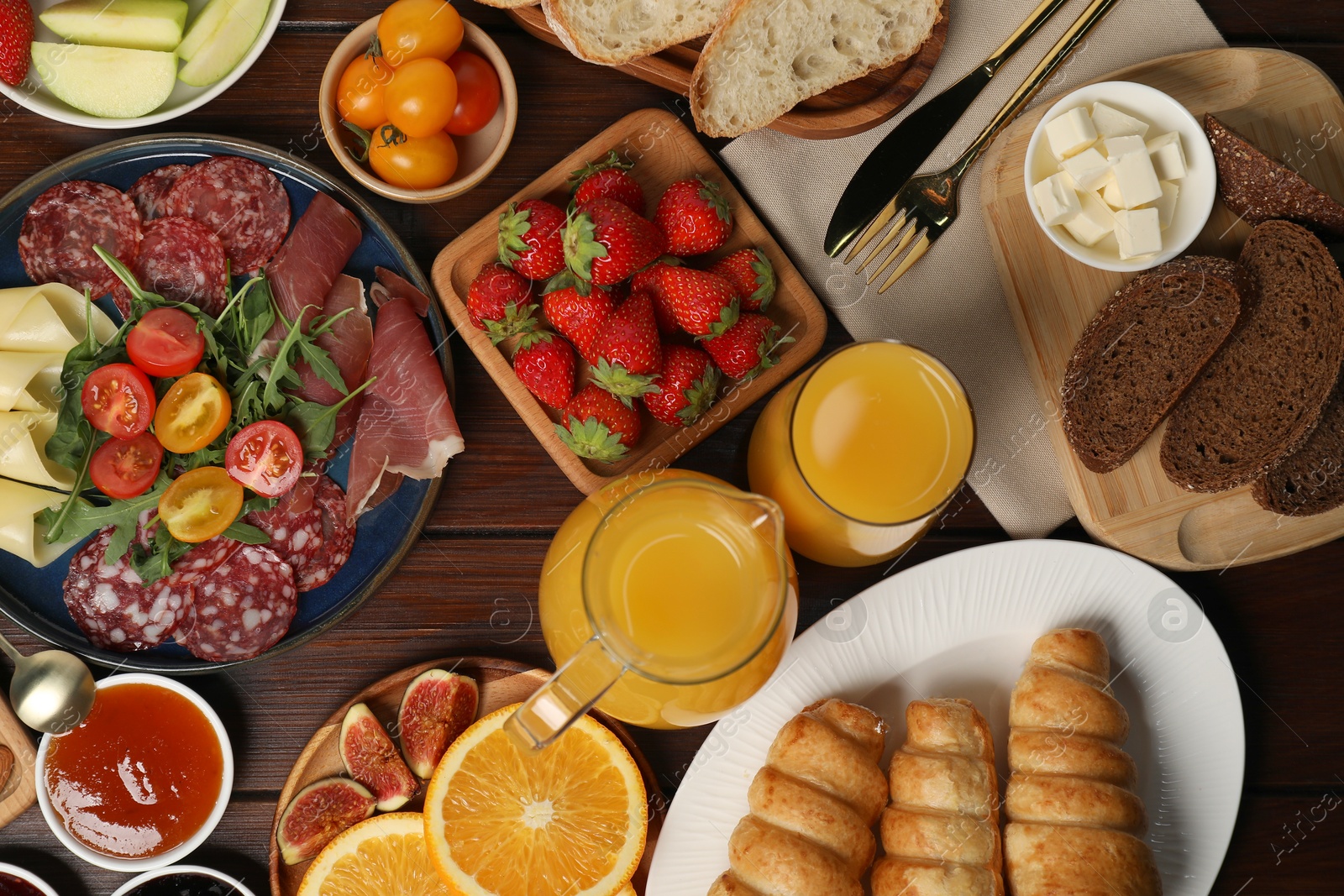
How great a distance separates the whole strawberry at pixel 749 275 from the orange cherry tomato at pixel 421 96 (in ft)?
1.50

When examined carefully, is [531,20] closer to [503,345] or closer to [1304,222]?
[503,345]

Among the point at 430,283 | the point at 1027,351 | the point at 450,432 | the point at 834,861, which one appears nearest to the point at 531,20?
the point at 430,283

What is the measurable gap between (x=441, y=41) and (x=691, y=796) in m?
1.19

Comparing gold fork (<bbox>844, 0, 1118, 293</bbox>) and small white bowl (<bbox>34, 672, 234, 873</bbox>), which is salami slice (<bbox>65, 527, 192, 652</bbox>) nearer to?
small white bowl (<bbox>34, 672, 234, 873</bbox>)

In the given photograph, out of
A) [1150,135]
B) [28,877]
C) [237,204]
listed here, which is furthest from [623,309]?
[28,877]

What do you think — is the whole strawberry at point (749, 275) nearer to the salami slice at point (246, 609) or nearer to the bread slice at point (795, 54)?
the bread slice at point (795, 54)

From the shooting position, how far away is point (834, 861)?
1.25 meters

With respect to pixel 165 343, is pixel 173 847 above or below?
below

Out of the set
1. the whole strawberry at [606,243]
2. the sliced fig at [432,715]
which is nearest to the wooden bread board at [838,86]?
the whole strawberry at [606,243]

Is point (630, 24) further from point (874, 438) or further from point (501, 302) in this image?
point (874, 438)

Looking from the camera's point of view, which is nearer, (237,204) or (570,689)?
(570,689)

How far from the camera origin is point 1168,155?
128 cm

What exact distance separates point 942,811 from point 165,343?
1.31m

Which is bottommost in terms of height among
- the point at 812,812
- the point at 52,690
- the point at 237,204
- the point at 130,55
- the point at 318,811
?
the point at 812,812
